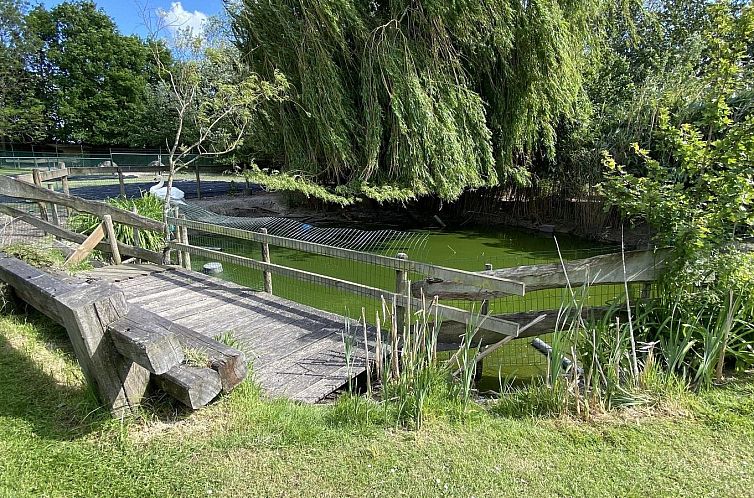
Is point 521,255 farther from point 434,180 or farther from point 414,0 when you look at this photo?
point 414,0

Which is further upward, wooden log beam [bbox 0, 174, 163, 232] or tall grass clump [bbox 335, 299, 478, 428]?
wooden log beam [bbox 0, 174, 163, 232]

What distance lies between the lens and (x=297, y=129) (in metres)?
11.3

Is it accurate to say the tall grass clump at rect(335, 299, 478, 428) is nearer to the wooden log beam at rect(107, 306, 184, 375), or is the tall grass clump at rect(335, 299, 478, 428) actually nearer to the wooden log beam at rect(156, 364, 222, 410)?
the wooden log beam at rect(156, 364, 222, 410)

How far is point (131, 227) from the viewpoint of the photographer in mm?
7766

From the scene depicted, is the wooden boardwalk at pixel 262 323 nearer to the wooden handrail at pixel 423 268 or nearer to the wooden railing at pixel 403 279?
the wooden railing at pixel 403 279

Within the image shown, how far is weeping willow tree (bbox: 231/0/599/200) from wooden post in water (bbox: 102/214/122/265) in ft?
17.3

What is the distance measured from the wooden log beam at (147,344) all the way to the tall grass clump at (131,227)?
5815mm

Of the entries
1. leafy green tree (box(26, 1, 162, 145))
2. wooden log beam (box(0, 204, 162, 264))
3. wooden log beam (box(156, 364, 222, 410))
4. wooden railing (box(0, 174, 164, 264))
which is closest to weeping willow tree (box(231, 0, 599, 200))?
wooden log beam (box(0, 204, 162, 264))

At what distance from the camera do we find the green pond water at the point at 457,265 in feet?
16.5

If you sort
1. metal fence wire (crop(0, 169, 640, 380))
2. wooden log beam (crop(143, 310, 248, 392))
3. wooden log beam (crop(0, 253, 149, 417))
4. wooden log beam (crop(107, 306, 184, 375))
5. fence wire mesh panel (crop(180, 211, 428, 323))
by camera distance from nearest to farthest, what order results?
1. wooden log beam (crop(107, 306, 184, 375))
2. wooden log beam (crop(0, 253, 149, 417))
3. wooden log beam (crop(143, 310, 248, 392))
4. metal fence wire (crop(0, 169, 640, 380))
5. fence wire mesh panel (crop(180, 211, 428, 323))

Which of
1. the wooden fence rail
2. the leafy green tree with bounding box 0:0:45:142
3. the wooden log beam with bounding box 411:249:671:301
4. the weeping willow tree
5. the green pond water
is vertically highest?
the leafy green tree with bounding box 0:0:45:142

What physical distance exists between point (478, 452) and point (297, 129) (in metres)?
10.1

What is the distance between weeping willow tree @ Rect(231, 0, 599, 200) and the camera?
9898 millimetres

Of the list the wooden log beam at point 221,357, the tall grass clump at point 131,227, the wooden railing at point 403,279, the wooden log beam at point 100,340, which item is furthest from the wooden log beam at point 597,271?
the tall grass clump at point 131,227
